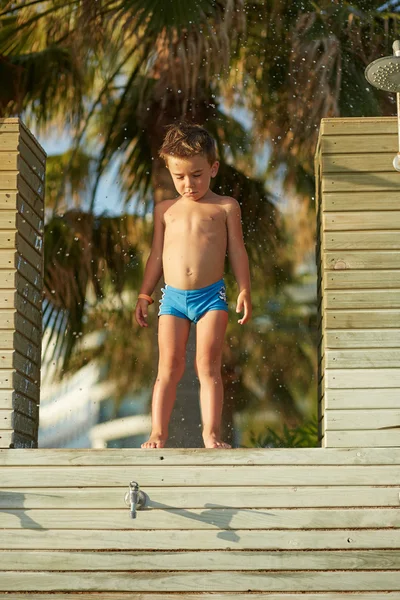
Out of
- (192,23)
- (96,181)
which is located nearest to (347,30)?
(192,23)

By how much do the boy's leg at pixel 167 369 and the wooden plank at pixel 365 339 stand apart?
852 millimetres

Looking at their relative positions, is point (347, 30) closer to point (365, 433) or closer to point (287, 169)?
point (287, 169)

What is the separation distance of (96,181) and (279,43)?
8.26ft

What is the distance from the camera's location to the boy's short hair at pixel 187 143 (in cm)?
506

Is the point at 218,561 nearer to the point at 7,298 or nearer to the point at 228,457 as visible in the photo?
the point at 228,457

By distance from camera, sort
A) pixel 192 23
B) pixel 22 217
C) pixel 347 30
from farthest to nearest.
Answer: pixel 347 30 < pixel 192 23 < pixel 22 217

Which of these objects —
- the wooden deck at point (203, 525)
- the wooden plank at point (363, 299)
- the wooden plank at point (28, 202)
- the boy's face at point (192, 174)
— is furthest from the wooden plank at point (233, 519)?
the boy's face at point (192, 174)

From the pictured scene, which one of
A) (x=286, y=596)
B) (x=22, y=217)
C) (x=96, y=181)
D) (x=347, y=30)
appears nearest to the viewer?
(x=286, y=596)

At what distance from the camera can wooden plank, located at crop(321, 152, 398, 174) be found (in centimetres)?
475

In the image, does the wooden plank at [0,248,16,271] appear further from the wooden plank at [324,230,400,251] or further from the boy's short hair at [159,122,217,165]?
the wooden plank at [324,230,400,251]

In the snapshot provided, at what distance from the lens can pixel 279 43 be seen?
418 inches

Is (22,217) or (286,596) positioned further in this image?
(22,217)

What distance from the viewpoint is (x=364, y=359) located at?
15.0ft

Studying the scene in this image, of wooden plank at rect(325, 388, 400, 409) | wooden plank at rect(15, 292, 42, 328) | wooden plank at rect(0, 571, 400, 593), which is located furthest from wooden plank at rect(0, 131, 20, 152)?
wooden plank at rect(0, 571, 400, 593)
